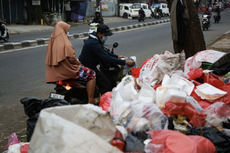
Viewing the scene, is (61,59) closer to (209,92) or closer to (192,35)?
(209,92)

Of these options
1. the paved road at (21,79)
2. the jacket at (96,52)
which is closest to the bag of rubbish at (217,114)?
the jacket at (96,52)

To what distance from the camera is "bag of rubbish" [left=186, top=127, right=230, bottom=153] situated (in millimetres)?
2766

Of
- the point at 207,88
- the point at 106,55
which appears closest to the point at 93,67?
the point at 106,55

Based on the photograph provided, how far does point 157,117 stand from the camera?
119 inches

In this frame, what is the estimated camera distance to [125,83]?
410cm

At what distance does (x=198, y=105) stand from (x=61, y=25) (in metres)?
1.88

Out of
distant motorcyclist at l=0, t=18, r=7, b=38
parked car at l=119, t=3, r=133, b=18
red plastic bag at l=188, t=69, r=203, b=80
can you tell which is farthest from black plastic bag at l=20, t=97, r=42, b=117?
parked car at l=119, t=3, r=133, b=18

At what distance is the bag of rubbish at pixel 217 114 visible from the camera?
10.8 feet

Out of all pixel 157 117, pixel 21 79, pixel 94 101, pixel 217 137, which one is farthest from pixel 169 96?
pixel 21 79

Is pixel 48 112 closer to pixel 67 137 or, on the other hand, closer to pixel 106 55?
pixel 67 137

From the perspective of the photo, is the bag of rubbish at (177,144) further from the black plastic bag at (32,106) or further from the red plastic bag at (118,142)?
the black plastic bag at (32,106)

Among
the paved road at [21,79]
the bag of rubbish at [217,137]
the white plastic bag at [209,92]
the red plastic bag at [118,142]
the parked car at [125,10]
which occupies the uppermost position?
the parked car at [125,10]

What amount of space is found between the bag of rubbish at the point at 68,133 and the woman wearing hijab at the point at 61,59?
6.07 ft

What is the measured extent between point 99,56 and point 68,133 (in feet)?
8.49
